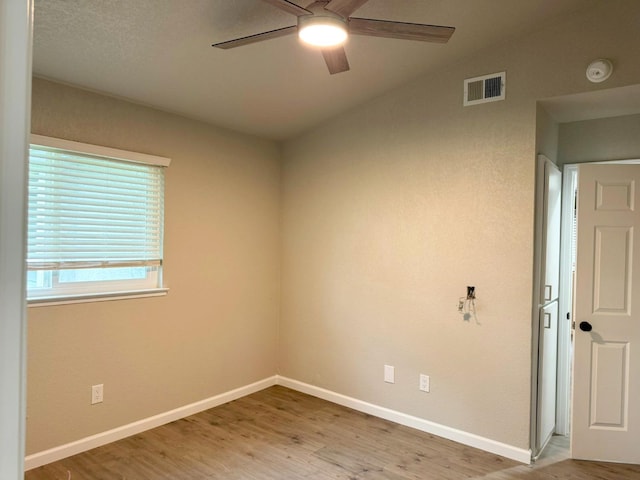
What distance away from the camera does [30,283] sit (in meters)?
2.81

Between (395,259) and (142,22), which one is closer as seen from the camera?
(142,22)

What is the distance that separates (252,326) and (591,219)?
3032 mm

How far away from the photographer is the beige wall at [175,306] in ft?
9.50

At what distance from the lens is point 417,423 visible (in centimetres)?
348

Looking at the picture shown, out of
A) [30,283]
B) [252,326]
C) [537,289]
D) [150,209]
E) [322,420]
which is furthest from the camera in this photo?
[252,326]

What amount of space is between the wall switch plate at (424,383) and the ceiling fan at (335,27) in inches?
97.5

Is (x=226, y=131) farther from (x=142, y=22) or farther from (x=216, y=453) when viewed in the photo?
(x=216, y=453)

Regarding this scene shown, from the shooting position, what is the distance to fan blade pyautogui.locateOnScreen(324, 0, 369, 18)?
1812 mm

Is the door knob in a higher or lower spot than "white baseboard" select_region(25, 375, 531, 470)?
higher

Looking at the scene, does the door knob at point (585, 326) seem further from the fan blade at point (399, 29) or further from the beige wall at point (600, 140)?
the fan blade at point (399, 29)

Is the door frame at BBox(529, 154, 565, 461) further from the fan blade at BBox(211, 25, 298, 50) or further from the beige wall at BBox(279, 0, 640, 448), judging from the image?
the fan blade at BBox(211, 25, 298, 50)

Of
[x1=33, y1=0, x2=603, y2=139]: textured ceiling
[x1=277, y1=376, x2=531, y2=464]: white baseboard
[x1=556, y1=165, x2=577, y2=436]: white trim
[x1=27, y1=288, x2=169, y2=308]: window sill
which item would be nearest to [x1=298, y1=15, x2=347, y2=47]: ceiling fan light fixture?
[x1=33, y1=0, x2=603, y2=139]: textured ceiling

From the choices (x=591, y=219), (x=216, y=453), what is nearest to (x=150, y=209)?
(x=216, y=453)

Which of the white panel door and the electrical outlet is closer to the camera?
the white panel door
